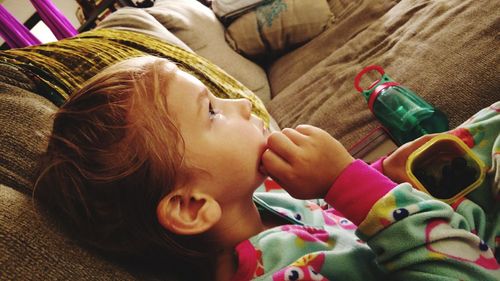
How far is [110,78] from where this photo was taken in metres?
0.67

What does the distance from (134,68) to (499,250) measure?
30.7 inches

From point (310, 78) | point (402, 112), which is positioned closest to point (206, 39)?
point (310, 78)

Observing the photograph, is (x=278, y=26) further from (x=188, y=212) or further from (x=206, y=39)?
(x=188, y=212)

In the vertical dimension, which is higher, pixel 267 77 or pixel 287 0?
pixel 287 0

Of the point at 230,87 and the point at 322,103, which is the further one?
the point at 322,103

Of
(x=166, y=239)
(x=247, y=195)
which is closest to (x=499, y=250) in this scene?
(x=247, y=195)

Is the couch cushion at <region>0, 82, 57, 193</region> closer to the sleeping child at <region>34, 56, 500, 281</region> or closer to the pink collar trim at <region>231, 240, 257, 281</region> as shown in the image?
the sleeping child at <region>34, 56, 500, 281</region>

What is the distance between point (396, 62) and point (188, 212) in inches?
36.2

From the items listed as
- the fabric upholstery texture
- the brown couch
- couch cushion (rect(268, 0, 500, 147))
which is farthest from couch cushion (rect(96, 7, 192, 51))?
couch cushion (rect(268, 0, 500, 147))

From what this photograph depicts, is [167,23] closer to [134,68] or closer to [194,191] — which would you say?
[134,68]

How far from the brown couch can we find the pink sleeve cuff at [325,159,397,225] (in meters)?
0.35

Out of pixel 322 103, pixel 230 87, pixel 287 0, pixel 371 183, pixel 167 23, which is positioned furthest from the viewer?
pixel 287 0

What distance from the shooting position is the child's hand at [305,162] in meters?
0.65

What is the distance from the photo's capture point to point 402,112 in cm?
104
